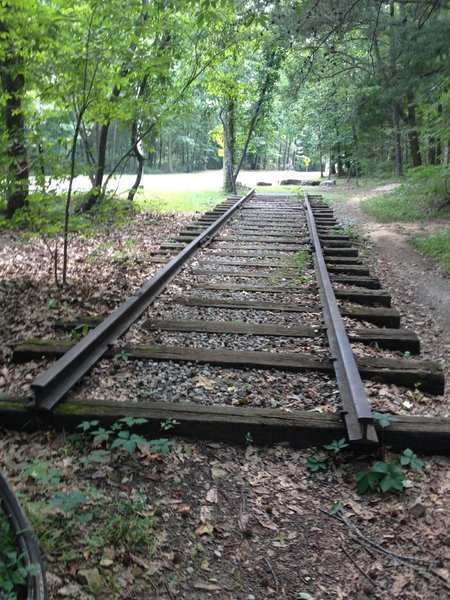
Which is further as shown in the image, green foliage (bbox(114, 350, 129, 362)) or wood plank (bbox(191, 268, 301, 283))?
wood plank (bbox(191, 268, 301, 283))

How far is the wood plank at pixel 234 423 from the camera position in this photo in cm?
277

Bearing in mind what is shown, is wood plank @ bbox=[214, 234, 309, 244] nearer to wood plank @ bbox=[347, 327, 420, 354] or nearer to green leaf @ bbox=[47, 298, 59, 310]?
green leaf @ bbox=[47, 298, 59, 310]

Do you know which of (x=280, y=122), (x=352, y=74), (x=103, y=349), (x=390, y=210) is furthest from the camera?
(x=280, y=122)

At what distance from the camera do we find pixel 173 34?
1010cm

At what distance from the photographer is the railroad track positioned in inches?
114

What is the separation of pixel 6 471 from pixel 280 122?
2082 inches

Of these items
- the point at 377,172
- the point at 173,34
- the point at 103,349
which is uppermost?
the point at 173,34

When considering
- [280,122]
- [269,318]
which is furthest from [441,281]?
[280,122]

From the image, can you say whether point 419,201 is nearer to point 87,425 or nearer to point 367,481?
point 367,481

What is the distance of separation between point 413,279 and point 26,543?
268 inches

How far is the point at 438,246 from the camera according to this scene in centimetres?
917

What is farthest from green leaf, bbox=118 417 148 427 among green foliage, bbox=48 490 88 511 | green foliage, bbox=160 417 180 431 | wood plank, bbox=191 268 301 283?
wood plank, bbox=191 268 301 283

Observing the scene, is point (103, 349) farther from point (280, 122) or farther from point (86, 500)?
point (280, 122)

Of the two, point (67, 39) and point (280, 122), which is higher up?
point (280, 122)
